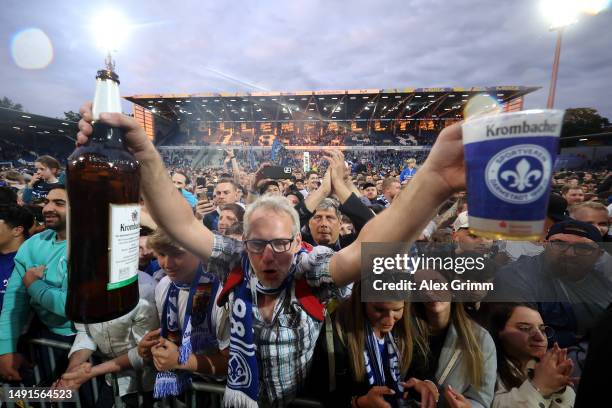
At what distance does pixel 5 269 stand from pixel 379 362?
329 cm

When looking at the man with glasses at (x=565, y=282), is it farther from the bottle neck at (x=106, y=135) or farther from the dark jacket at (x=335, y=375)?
the bottle neck at (x=106, y=135)

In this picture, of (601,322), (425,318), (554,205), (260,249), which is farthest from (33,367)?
(554,205)

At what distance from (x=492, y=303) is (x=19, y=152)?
40923 millimetres

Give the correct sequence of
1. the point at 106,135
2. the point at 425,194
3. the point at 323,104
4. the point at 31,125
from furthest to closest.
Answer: the point at 323,104
the point at 31,125
the point at 106,135
the point at 425,194

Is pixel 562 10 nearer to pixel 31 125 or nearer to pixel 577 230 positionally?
pixel 577 230

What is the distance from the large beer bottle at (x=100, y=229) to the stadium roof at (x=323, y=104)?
2697cm

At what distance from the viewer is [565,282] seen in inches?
85.7

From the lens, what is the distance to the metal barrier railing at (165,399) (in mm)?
1544

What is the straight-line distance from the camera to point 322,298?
141 cm

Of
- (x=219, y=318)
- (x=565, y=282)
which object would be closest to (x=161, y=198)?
(x=219, y=318)

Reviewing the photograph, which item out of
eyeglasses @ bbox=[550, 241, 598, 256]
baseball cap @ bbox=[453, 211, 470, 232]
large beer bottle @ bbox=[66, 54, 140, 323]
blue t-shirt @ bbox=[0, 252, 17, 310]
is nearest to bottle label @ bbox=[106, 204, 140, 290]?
large beer bottle @ bbox=[66, 54, 140, 323]

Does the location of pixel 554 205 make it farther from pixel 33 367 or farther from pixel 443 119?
pixel 443 119

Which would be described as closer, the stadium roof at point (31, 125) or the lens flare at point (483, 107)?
the lens flare at point (483, 107)

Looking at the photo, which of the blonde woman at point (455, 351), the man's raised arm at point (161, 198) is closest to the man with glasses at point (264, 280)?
the man's raised arm at point (161, 198)
